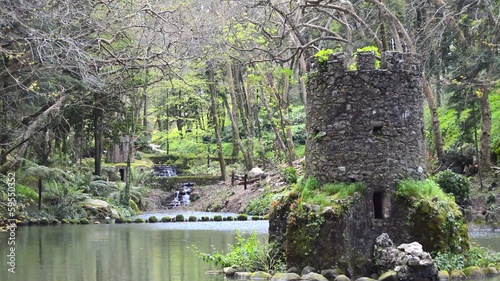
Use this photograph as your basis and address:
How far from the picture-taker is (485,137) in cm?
2920

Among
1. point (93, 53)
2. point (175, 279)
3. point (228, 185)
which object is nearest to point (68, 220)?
point (93, 53)

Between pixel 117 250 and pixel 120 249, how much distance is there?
25 cm

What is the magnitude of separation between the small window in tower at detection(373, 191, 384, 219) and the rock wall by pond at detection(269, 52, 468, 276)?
2 cm


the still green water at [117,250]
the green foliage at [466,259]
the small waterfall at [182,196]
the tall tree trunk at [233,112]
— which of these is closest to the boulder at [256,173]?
the tall tree trunk at [233,112]

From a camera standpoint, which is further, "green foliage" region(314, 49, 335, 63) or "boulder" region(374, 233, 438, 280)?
"green foliage" region(314, 49, 335, 63)

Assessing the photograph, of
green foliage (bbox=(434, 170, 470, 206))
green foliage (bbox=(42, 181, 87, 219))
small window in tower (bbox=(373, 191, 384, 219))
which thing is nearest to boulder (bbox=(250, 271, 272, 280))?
small window in tower (bbox=(373, 191, 384, 219))

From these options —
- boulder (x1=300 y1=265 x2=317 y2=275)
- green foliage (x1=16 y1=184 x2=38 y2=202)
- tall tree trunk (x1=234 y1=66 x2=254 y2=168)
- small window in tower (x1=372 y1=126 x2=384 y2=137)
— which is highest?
tall tree trunk (x1=234 y1=66 x2=254 y2=168)

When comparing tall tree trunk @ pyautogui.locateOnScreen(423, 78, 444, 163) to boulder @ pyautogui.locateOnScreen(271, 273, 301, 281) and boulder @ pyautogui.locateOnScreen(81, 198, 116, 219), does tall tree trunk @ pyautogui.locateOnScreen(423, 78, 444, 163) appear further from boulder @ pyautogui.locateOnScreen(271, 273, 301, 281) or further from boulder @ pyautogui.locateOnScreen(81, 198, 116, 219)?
boulder @ pyautogui.locateOnScreen(271, 273, 301, 281)

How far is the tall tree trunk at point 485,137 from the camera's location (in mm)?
29141

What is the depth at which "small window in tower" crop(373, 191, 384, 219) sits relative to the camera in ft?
49.6

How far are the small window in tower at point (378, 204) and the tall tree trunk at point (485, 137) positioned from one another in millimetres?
15019

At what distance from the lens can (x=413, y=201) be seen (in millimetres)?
14914

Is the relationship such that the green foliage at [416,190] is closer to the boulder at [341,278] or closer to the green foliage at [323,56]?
the boulder at [341,278]

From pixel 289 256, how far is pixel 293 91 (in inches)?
1621
